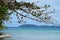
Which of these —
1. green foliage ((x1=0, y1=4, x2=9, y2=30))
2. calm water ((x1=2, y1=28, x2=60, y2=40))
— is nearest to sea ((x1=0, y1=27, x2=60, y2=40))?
calm water ((x1=2, y1=28, x2=60, y2=40))

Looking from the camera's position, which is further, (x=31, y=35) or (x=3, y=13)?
(x=31, y=35)

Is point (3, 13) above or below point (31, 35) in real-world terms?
above

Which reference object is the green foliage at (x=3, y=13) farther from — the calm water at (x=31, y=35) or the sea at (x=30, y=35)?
the calm water at (x=31, y=35)

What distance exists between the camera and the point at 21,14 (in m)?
2.74

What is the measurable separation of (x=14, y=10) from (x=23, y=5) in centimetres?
11

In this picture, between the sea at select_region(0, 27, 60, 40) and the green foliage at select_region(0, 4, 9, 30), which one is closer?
the green foliage at select_region(0, 4, 9, 30)

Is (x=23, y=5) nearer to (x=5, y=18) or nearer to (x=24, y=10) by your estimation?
(x=24, y=10)

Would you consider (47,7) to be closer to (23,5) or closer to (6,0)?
(23,5)

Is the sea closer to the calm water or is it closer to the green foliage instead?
the calm water

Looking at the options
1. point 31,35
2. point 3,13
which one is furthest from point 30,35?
point 3,13

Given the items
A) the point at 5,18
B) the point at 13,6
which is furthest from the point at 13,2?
the point at 5,18

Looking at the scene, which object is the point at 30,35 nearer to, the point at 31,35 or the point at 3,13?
the point at 31,35

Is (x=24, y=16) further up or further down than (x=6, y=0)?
further down

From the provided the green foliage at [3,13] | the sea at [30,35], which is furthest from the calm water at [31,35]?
the green foliage at [3,13]
